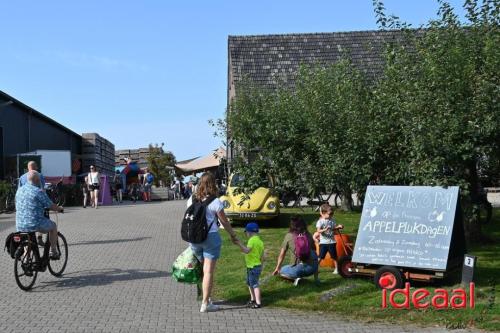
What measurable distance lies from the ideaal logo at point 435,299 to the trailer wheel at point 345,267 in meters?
1.26

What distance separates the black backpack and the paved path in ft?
3.03

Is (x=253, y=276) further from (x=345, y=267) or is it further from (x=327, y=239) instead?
(x=327, y=239)

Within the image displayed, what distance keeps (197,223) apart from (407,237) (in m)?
3.09

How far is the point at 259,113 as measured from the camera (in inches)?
555

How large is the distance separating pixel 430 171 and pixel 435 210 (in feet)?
1.90

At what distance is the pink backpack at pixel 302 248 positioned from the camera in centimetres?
836

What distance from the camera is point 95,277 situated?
961 centimetres

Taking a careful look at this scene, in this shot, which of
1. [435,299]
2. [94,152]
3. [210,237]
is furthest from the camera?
[94,152]

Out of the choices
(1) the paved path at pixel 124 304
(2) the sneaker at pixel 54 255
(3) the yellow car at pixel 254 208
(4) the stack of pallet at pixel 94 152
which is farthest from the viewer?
(4) the stack of pallet at pixel 94 152

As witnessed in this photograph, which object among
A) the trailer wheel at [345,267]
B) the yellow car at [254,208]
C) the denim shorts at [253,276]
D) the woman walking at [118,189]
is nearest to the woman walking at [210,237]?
the denim shorts at [253,276]

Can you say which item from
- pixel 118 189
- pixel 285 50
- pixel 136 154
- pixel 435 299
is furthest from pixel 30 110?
pixel 136 154

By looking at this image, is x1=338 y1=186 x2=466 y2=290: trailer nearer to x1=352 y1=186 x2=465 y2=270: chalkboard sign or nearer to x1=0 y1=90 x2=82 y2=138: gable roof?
x1=352 y1=186 x2=465 y2=270: chalkboard sign

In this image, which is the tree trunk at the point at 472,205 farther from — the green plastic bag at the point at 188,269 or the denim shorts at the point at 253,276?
the green plastic bag at the point at 188,269

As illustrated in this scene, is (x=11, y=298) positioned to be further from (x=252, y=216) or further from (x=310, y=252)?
(x=252, y=216)
